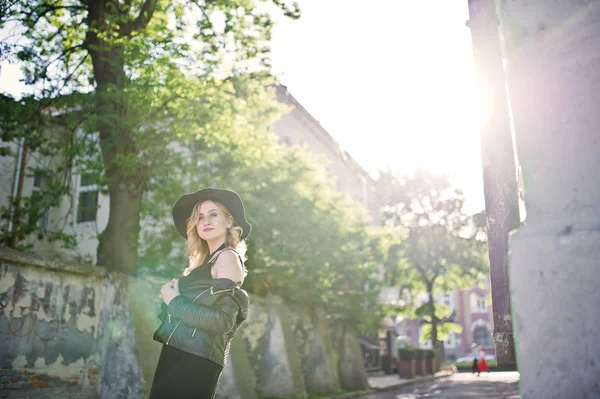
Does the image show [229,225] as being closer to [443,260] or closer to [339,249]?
[339,249]

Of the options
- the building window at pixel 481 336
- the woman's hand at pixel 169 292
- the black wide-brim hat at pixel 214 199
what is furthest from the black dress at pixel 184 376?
the building window at pixel 481 336

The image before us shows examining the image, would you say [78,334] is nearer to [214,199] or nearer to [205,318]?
[214,199]

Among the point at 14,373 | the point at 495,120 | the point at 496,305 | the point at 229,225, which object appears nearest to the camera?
the point at 496,305

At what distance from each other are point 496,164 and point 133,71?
31.7 feet

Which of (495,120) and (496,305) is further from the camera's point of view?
(495,120)

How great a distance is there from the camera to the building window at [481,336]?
64.9 meters

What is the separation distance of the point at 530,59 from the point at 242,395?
11.1m

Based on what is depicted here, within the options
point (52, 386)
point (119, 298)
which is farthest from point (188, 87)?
point (52, 386)

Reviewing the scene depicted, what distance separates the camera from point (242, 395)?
11.4m

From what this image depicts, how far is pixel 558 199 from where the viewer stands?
128 cm

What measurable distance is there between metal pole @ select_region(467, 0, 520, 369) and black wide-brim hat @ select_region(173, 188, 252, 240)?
146cm

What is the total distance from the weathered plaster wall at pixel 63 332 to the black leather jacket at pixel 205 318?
20.7ft

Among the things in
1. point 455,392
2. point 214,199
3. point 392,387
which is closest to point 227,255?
point 214,199

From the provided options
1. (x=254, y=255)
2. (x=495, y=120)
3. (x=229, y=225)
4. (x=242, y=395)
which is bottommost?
(x=242, y=395)
